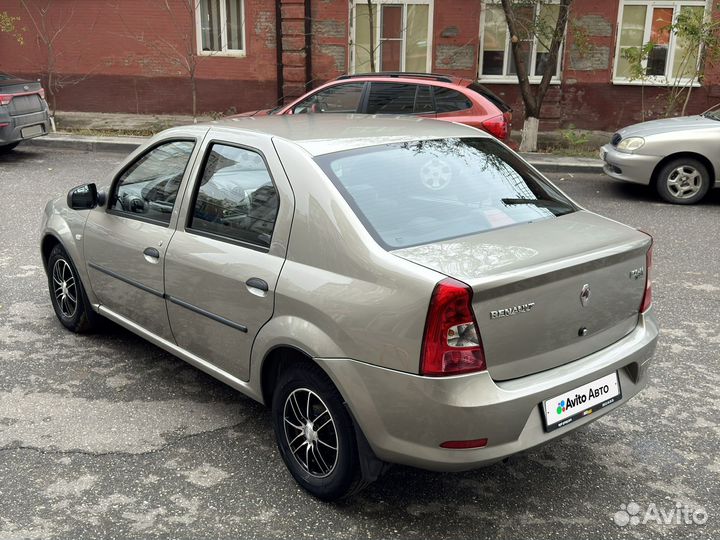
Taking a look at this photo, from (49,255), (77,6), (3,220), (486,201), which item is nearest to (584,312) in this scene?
(486,201)

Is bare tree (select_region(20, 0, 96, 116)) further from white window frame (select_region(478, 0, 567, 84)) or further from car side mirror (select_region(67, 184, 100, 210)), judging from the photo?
car side mirror (select_region(67, 184, 100, 210))

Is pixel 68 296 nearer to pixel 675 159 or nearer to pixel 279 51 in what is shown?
pixel 675 159

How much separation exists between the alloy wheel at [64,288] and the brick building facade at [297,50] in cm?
1059

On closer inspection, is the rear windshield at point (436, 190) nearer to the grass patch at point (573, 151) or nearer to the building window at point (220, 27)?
the grass patch at point (573, 151)

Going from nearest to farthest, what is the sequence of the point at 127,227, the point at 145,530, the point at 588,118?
1. the point at 145,530
2. the point at 127,227
3. the point at 588,118

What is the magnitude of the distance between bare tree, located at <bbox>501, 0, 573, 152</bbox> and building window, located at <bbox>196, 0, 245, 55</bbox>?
6.15 m

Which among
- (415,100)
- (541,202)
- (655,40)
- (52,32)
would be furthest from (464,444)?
(52,32)

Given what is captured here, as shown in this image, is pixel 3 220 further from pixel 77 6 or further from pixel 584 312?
pixel 77 6

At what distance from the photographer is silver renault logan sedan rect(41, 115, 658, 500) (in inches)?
112

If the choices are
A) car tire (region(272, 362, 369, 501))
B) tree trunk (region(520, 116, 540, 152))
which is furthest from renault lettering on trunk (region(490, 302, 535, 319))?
tree trunk (region(520, 116, 540, 152))

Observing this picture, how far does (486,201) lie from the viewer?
141 inches

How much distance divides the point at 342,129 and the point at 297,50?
12750mm

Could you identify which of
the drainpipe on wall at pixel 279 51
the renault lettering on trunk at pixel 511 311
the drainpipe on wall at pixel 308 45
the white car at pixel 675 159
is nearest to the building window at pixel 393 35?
the drainpipe on wall at pixel 308 45

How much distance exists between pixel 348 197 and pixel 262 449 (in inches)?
55.3
